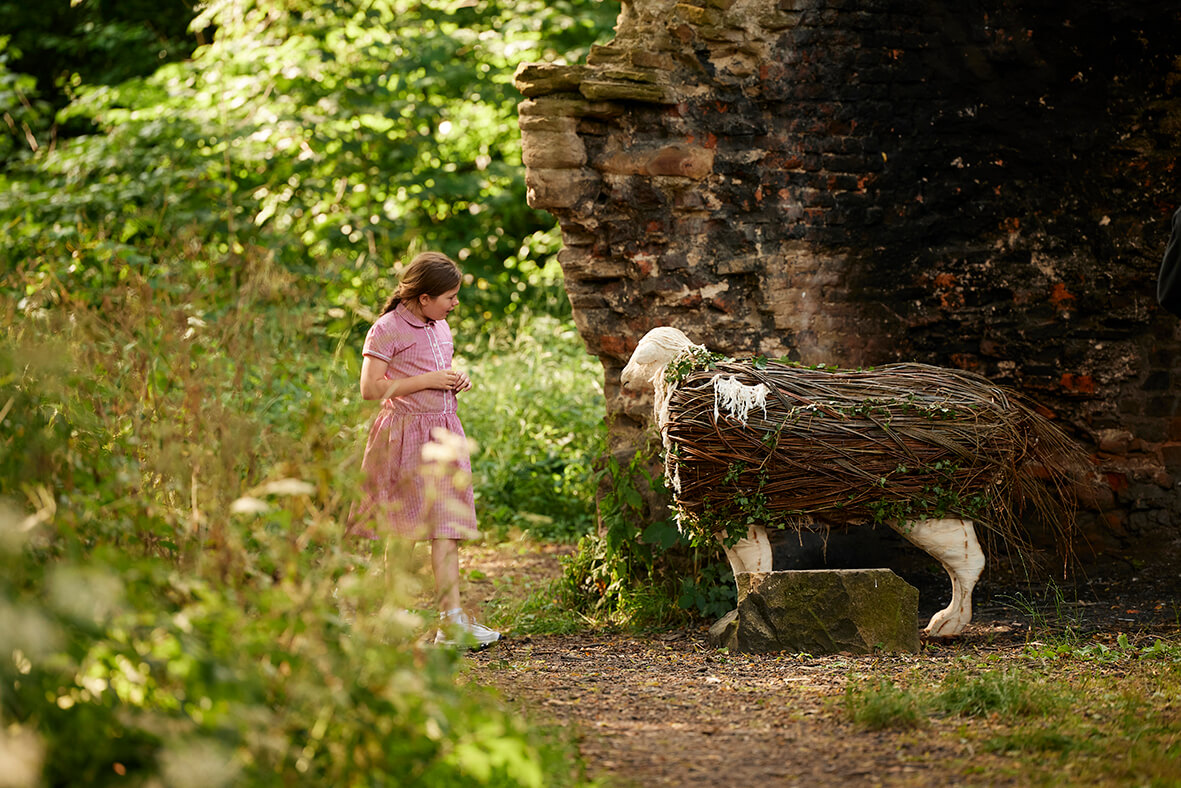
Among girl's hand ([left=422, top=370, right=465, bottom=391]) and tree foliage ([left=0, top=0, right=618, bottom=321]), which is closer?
girl's hand ([left=422, top=370, right=465, bottom=391])

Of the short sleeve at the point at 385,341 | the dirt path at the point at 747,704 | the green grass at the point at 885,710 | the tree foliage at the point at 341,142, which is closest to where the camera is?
the dirt path at the point at 747,704

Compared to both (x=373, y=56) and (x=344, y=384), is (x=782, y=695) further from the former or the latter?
(x=373, y=56)

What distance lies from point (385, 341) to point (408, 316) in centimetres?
14

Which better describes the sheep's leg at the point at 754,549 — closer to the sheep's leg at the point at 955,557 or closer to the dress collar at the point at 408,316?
the sheep's leg at the point at 955,557

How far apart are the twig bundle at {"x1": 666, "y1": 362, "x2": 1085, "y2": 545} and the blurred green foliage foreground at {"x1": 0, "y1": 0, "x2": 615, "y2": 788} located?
126 cm

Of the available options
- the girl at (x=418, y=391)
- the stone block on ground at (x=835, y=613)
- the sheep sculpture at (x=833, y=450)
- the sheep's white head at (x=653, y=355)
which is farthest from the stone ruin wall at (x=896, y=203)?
the stone block on ground at (x=835, y=613)

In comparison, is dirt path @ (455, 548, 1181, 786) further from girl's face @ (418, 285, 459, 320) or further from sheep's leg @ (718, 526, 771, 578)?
girl's face @ (418, 285, 459, 320)

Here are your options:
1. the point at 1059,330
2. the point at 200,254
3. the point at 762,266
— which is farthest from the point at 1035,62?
the point at 200,254

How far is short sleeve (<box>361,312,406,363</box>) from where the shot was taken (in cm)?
407

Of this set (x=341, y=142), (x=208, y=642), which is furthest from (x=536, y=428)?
(x=208, y=642)

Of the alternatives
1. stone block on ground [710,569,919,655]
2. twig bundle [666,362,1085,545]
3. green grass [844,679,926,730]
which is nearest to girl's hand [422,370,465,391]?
twig bundle [666,362,1085,545]

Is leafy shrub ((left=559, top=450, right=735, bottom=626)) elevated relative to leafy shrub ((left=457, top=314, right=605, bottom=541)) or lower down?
elevated

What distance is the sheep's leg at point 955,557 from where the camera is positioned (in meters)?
3.99

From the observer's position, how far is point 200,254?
24.7 feet
